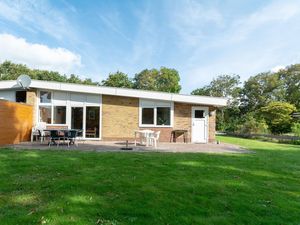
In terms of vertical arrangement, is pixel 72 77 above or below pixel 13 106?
above

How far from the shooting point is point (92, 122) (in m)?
16.8

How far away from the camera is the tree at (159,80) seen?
52875 millimetres

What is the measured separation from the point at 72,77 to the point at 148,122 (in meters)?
33.5

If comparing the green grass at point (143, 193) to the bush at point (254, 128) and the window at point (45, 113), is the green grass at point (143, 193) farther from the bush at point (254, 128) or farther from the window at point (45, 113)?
the bush at point (254, 128)

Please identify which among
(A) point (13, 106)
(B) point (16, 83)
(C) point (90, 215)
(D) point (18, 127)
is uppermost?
(B) point (16, 83)

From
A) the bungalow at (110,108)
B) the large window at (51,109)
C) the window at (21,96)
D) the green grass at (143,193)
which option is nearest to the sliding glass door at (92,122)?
the bungalow at (110,108)

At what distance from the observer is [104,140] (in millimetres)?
16594

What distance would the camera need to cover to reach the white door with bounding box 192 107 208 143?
56.8 ft

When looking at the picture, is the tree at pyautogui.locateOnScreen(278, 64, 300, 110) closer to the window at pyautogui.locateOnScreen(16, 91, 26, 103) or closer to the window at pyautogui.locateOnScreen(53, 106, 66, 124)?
the window at pyautogui.locateOnScreen(53, 106, 66, 124)

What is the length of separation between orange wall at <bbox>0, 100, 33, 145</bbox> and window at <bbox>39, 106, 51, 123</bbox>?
0.82 meters

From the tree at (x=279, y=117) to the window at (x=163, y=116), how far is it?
764 inches

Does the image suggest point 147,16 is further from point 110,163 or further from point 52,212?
point 52,212

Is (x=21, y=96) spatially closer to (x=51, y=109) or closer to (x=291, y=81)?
(x=51, y=109)

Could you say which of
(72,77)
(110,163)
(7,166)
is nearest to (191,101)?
(110,163)
